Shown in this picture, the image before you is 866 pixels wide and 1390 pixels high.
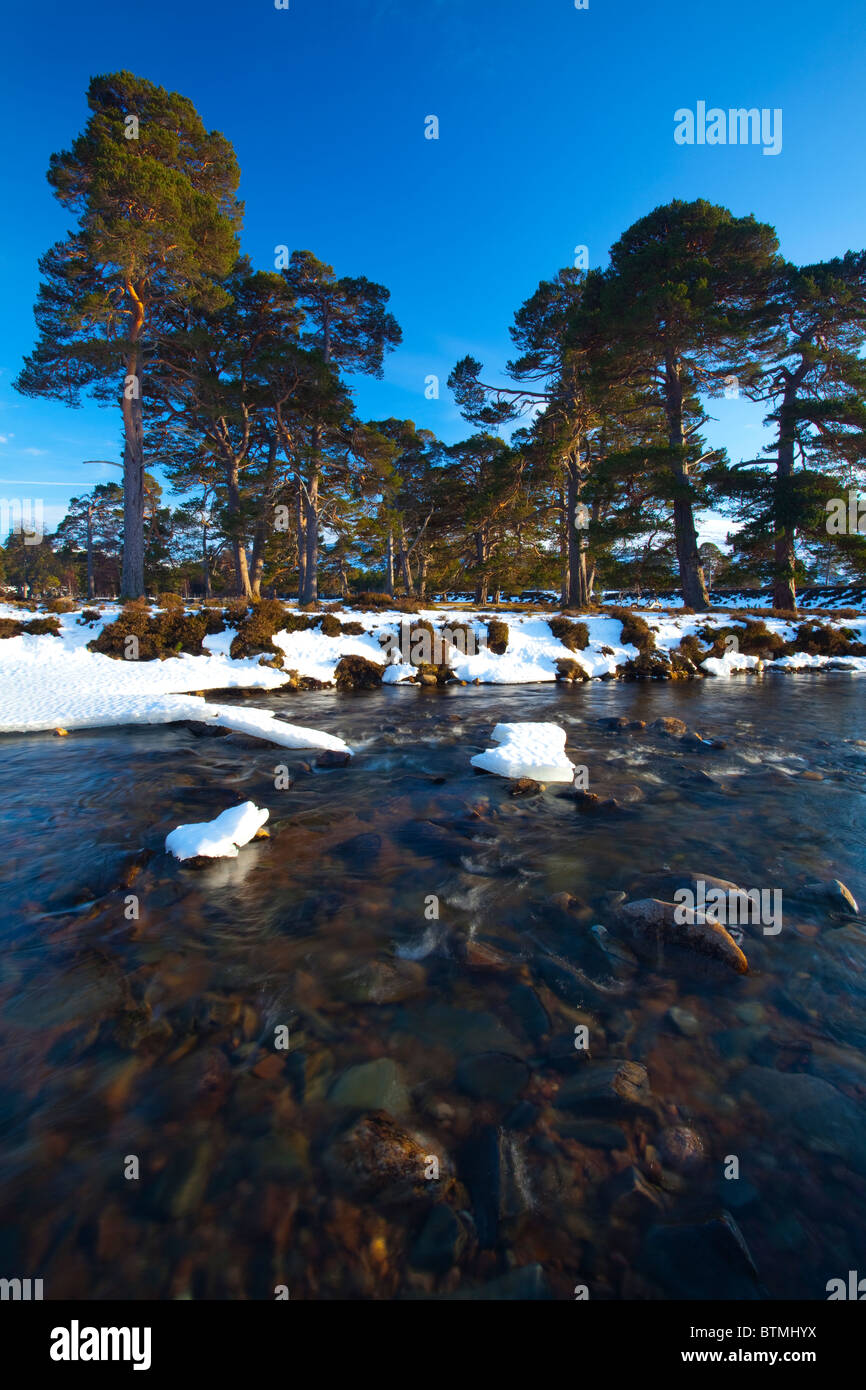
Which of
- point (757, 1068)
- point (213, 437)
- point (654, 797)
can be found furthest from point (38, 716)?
point (213, 437)

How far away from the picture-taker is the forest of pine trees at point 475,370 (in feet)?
70.4

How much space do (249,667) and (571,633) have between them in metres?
12.9

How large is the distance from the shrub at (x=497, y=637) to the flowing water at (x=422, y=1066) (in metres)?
14.2

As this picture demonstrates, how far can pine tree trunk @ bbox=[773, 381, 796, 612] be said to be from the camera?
22328 mm

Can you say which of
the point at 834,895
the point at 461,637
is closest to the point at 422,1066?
the point at 834,895

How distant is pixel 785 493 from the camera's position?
22422mm

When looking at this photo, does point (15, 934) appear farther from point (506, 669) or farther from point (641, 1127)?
point (506, 669)

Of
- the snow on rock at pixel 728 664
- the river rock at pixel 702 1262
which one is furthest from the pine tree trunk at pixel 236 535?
the river rock at pixel 702 1262

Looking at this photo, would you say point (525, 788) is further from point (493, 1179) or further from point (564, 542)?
point (564, 542)

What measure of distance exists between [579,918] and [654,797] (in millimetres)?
3306

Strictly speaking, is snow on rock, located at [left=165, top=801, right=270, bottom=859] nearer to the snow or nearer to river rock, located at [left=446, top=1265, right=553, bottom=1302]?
the snow
